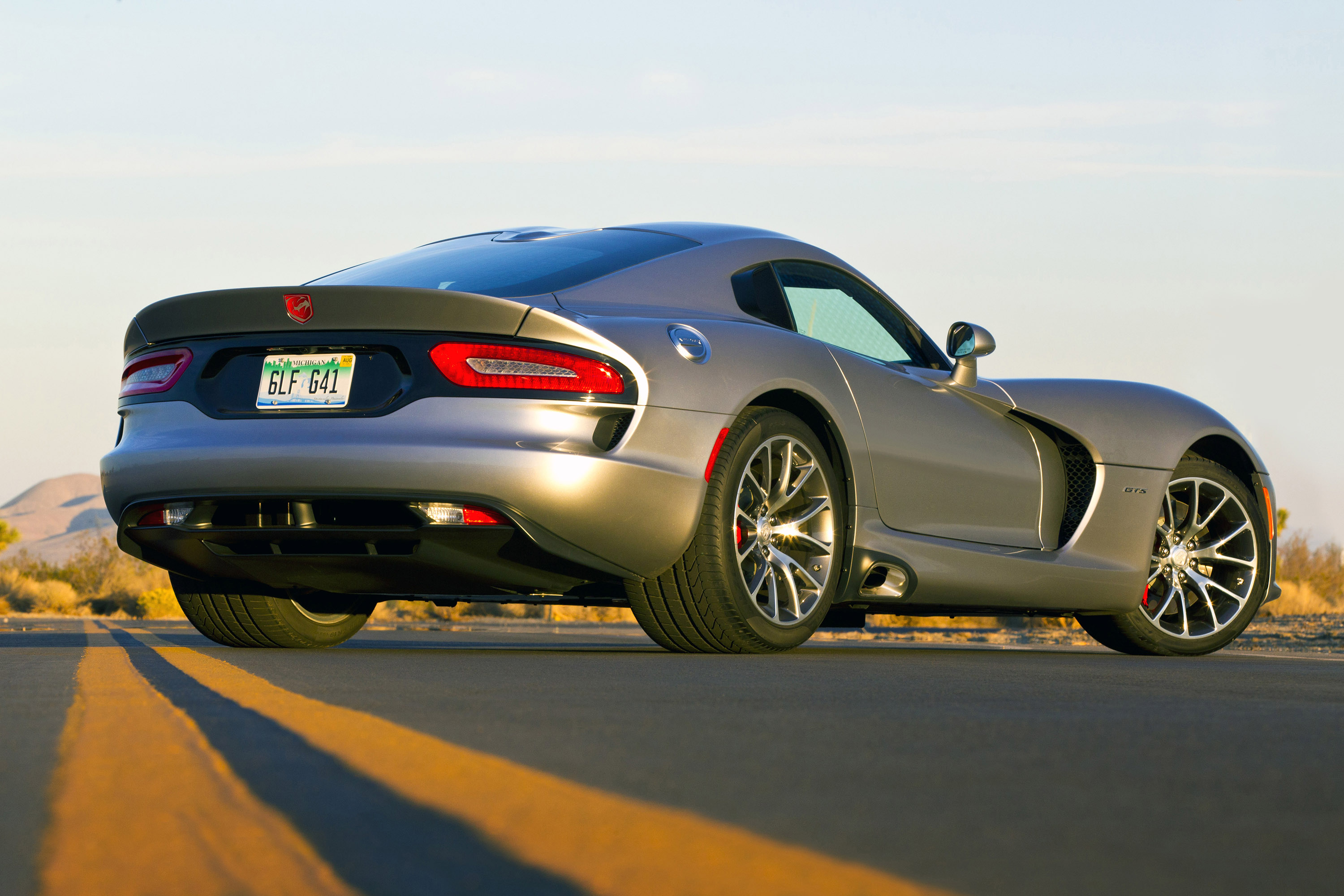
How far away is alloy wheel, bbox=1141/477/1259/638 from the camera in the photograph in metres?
7.49

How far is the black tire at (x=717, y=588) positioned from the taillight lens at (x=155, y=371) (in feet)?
5.79

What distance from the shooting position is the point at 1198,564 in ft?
24.9

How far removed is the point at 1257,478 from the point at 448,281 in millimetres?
4288

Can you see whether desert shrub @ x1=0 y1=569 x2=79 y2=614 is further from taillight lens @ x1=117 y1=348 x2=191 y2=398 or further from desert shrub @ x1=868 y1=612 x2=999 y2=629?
taillight lens @ x1=117 y1=348 x2=191 y2=398

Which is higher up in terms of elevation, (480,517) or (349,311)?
(349,311)

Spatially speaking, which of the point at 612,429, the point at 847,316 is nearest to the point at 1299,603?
the point at 847,316

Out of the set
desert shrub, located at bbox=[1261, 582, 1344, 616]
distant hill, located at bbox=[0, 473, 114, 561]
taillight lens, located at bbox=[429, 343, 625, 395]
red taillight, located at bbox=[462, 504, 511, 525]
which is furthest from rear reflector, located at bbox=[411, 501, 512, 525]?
distant hill, located at bbox=[0, 473, 114, 561]

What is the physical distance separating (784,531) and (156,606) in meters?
19.3

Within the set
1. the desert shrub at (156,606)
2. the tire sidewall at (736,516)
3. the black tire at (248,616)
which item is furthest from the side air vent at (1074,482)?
the desert shrub at (156,606)

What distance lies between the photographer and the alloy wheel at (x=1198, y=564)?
7492 mm

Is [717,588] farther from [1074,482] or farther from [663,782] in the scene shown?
[663,782]

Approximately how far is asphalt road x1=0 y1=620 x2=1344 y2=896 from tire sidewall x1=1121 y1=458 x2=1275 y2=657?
2.92 metres

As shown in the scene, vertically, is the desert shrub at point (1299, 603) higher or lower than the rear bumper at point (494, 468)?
lower

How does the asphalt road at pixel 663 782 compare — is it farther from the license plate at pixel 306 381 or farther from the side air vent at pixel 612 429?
→ the license plate at pixel 306 381
